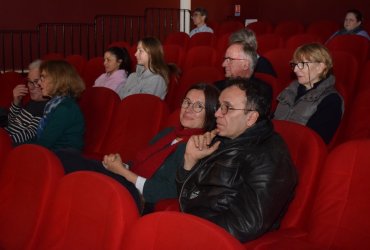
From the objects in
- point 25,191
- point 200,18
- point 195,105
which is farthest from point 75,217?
point 200,18

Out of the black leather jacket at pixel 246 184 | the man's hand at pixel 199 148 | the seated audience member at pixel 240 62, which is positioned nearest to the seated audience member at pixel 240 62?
the seated audience member at pixel 240 62

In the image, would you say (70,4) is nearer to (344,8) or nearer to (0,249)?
(344,8)

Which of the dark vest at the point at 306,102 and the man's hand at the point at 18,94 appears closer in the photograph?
the dark vest at the point at 306,102

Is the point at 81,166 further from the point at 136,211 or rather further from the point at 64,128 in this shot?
the point at 64,128

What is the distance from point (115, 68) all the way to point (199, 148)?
Answer: 293 cm

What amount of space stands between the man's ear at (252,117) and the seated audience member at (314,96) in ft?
3.14

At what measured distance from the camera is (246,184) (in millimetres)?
1965

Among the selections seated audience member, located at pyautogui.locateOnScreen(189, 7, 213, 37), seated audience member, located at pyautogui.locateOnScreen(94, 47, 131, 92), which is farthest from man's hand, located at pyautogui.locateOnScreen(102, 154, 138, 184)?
seated audience member, located at pyautogui.locateOnScreen(189, 7, 213, 37)

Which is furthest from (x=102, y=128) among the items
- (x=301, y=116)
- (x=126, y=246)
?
(x=126, y=246)

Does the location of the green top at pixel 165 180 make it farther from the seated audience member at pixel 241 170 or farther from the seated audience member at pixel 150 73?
the seated audience member at pixel 150 73

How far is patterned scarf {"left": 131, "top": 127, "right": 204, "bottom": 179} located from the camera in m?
2.70

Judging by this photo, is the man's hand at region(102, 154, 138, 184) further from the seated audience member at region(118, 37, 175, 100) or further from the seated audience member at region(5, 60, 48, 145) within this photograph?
the seated audience member at region(118, 37, 175, 100)

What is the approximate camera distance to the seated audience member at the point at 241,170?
6.27 ft

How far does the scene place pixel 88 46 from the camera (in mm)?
9727
